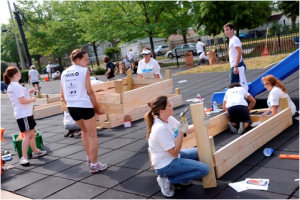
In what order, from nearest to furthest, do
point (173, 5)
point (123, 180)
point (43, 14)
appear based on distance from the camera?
point (123, 180)
point (173, 5)
point (43, 14)

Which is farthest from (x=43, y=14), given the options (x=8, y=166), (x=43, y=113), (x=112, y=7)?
(x=8, y=166)

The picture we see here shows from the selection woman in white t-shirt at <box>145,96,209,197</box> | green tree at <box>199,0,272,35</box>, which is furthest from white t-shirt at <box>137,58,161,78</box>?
green tree at <box>199,0,272,35</box>

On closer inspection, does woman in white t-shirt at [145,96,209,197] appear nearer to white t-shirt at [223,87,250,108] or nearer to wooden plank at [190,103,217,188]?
wooden plank at [190,103,217,188]

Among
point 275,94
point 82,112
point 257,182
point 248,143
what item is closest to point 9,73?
point 82,112

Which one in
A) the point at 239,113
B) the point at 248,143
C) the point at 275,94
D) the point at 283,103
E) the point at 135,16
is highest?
the point at 135,16

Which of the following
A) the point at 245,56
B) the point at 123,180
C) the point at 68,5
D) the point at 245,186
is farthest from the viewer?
the point at 68,5

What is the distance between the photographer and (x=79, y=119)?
4.81 meters

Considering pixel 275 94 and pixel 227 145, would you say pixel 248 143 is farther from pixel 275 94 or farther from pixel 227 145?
pixel 275 94

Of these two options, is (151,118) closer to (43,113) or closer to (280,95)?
(280,95)

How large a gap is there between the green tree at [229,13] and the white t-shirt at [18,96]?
20.3m

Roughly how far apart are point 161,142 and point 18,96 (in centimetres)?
315

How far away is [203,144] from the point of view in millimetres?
3822

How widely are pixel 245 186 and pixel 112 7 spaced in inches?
837

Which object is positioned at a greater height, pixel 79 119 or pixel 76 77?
pixel 76 77
